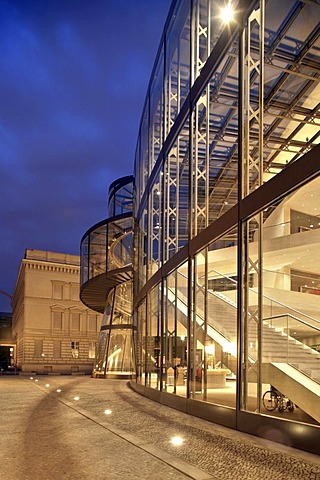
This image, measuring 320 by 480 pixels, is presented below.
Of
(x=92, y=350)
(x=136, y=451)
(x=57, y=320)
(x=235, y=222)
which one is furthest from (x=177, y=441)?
(x=92, y=350)

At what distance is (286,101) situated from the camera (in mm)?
19578

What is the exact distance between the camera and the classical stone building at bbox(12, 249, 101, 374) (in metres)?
63.2

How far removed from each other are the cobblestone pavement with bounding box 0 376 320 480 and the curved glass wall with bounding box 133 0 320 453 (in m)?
0.69

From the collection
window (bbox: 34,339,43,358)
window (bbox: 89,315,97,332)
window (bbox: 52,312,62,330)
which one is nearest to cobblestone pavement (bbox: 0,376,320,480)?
window (bbox: 34,339,43,358)

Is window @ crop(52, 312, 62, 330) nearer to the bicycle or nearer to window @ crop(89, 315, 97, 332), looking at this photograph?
window @ crop(89, 315, 97, 332)

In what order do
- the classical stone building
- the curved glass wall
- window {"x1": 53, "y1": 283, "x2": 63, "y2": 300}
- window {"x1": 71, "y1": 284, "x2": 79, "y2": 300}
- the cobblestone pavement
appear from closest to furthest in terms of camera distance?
1. the cobblestone pavement
2. the curved glass wall
3. the classical stone building
4. window {"x1": 53, "y1": 283, "x2": 63, "y2": 300}
5. window {"x1": 71, "y1": 284, "x2": 79, "y2": 300}

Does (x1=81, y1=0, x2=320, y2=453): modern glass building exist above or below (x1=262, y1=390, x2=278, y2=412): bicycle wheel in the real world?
above

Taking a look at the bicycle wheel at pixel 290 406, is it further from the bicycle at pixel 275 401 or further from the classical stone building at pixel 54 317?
the classical stone building at pixel 54 317

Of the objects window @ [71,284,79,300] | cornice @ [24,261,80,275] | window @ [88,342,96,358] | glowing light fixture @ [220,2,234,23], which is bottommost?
window @ [88,342,96,358]

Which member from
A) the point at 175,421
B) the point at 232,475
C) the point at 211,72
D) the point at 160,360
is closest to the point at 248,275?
the point at 175,421

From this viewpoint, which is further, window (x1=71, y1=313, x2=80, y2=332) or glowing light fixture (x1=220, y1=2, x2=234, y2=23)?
window (x1=71, y1=313, x2=80, y2=332)

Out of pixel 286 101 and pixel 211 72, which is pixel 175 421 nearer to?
pixel 211 72

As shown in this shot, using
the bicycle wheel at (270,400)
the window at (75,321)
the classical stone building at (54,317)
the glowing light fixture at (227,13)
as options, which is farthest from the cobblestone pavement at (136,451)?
the window at (75,321)

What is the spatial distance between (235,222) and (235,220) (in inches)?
1.8
